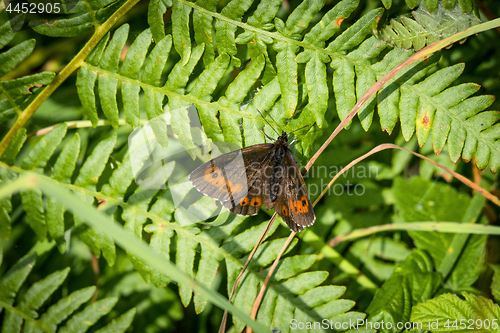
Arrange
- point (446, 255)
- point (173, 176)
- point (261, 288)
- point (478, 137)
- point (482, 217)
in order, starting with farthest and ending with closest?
point (482, 217)
point (446, 255)
point (173, 176)
point (261, 288)
point (478, 137)

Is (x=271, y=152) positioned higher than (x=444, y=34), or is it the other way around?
(x=444, y=34)

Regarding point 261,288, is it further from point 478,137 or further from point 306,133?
point 478,137

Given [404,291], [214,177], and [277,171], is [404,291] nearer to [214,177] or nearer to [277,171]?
[277,171]

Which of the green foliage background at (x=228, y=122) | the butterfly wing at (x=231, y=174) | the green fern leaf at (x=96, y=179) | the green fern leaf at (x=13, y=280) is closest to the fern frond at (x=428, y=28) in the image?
the green foliage background at (x=228, y=122)

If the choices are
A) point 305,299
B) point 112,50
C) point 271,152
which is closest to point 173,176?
point 271,152

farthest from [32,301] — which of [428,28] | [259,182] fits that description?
[428,28]

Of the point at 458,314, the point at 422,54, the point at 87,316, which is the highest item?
the point at 422,54
